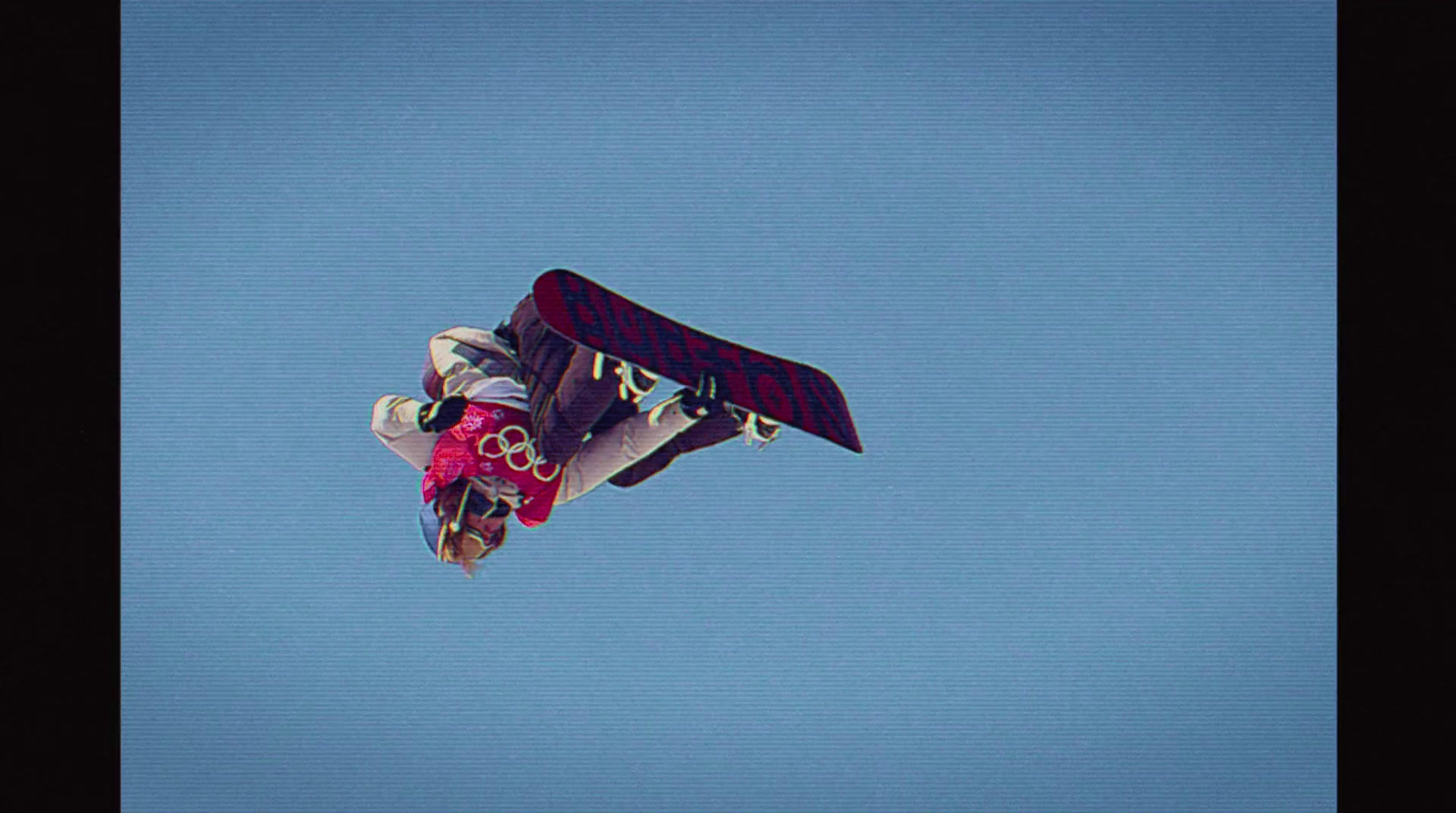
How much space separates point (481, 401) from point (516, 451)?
0.54 ft

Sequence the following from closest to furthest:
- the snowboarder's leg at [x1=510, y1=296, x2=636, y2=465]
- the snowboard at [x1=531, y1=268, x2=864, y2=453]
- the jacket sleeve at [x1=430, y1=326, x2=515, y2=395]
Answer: the snowboard at [x1=531, y1=268, x2=864, y2=453] < the snowboarder's leg at [x1=510, y1=296, x2=636, y2=465] < the jacket sleeve at [x1=430, y1=326, x2=515, y2=395]

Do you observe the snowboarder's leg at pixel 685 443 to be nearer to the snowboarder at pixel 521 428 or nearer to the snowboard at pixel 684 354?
the snowboarder at pixel 521 428

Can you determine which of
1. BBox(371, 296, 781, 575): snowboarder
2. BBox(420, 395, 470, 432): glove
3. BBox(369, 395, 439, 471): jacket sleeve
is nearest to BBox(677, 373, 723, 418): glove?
BBox(371, 296, 781, 575): snowboarder

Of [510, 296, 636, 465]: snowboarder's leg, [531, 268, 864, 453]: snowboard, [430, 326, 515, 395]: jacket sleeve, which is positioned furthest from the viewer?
[430, 326, 515, 395]: jacket sleeve

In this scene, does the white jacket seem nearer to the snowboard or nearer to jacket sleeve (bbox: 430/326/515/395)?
jacket sleeve (bbox: 430/326/515/395)

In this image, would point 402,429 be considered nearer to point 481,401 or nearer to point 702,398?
point 481,401

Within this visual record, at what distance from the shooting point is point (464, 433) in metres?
3.51

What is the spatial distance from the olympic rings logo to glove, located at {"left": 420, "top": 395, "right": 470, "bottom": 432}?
0.32ft

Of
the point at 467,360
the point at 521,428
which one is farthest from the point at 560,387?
the point at 467,360

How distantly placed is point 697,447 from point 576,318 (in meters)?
0.56

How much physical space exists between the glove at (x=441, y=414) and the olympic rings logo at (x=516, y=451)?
0.32ft

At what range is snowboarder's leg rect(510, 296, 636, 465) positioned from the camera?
342cm
